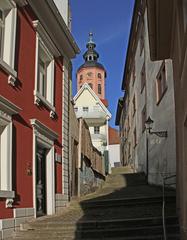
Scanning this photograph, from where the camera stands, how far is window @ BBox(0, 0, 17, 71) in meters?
11.0

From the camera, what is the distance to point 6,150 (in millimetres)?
10391

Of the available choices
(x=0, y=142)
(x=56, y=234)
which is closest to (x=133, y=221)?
Answer: (x=56, y=234)

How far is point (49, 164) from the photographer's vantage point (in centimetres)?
1406

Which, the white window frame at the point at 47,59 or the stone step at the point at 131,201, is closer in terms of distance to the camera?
the white window frame at the point at 47,59

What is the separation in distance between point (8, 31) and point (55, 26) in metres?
3.86

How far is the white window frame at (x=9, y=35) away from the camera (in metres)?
10.9

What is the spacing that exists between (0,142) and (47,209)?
13.0 feet

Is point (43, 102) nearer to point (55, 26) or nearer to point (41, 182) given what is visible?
point (41, 182)

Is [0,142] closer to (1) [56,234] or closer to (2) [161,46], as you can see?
(1) [56,234]

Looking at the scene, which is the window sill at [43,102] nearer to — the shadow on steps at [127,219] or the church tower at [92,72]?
the shadow on steps at [127,219]

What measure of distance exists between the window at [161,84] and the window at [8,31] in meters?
7.32

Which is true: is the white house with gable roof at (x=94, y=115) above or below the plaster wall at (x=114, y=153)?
above

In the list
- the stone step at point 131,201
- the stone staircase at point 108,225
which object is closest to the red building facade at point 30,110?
the stone staircase at point 108,225

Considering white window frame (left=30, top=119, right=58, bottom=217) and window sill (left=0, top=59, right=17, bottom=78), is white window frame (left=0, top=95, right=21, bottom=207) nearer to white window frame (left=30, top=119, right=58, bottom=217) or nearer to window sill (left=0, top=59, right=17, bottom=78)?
window sill (left=0, top=59, right=17, bottom=78)
